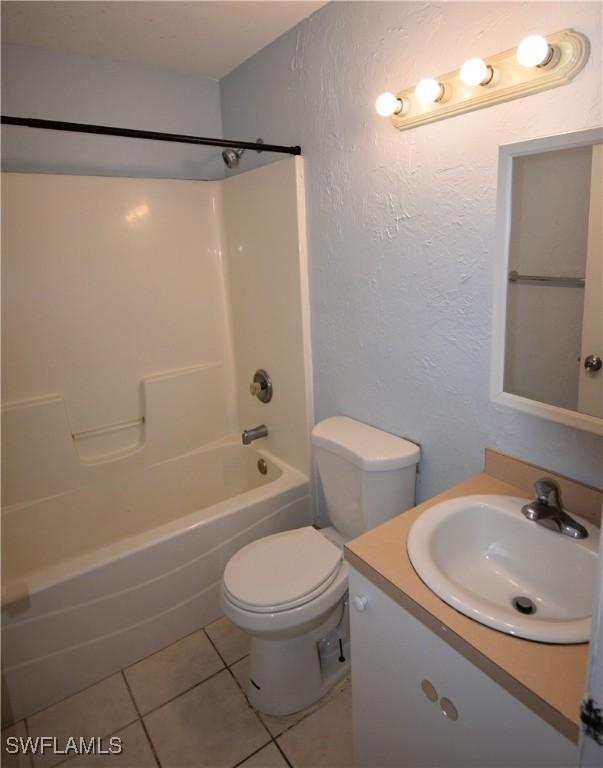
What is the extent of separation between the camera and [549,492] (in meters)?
1.09

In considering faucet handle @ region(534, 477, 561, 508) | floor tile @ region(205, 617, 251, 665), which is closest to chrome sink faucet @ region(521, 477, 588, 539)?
faucet handle @ region(534, 477, 561, 508)

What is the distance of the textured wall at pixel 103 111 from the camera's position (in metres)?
1.92

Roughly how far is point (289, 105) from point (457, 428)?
1.39 m

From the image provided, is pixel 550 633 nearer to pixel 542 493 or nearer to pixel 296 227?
pixel 542 493

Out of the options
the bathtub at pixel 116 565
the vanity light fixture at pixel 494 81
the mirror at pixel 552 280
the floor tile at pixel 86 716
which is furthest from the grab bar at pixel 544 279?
the floor tile at pixel 86 716

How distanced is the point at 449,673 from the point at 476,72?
4.14 feet

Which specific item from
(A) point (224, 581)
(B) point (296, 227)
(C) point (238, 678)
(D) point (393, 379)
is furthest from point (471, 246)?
(C) point (238, 678)

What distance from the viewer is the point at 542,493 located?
3.61ft

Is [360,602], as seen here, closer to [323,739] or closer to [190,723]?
[323,739]

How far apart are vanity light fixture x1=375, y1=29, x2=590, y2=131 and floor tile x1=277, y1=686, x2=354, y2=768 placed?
1.84 meters

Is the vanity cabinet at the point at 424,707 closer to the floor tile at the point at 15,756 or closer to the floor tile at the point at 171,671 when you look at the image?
the floor tile at the point at 171,671

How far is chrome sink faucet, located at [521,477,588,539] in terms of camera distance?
41.4 inches

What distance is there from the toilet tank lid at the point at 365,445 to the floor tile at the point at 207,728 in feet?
3.03

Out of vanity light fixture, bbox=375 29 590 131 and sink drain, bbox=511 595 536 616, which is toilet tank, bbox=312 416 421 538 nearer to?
sink drain, bbox=511 595 536 616
